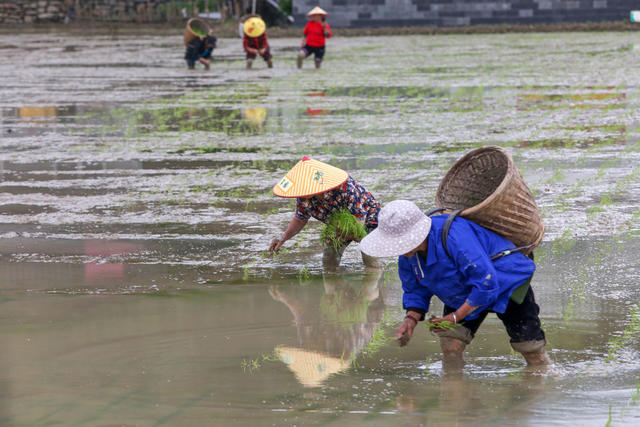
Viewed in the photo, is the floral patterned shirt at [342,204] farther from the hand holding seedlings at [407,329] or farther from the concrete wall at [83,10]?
the concrete wall at [83,10]

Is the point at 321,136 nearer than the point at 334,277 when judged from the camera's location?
No

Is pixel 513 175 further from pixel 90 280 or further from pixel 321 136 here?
pixel 321 136

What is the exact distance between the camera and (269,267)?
575cm

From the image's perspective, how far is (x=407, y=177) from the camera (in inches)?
315

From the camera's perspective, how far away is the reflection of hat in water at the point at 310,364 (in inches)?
159

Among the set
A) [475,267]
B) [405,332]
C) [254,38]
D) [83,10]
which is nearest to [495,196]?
[475,267]

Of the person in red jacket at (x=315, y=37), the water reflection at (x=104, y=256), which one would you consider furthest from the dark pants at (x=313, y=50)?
the water reflection at (x=104, y=256)

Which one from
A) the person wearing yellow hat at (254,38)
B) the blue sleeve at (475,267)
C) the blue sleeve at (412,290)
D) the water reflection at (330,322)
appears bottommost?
the water reflection at (330,322)

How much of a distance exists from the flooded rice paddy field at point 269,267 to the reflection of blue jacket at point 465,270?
0.38m

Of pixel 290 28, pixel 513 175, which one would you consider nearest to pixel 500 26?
pixel 290 28

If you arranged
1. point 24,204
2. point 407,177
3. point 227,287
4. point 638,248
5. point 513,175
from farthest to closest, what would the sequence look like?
1. point 407,177
2. point 24,204
3. point 638,248
4. point 227,287
5. point 513,175

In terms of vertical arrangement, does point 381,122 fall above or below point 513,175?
below

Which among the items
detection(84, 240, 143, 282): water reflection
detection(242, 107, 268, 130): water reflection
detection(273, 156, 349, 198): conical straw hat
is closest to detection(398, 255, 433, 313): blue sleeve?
detection(273, 156, 349, 198): conical straw hat

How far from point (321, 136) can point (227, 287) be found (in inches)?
202
